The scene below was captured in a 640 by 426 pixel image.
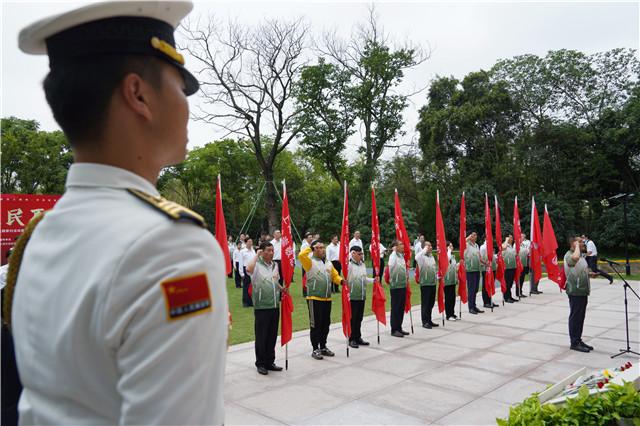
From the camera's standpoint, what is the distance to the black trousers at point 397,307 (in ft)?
32.6

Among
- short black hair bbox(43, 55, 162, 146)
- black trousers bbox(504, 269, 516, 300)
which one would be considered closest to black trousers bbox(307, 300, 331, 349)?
short black hair bbox(43, 55, 162, 146)

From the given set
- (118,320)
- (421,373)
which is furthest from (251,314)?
(118,320)

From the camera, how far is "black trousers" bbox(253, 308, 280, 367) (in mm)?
7277

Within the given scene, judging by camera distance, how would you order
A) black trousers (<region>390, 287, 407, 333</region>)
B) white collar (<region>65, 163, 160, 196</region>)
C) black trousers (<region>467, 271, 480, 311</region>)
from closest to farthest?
white collar (<region>65, 163, 160, 196</region>), black trousers (<region>390, 287, 407, 333</region>), black trousers (<region>467, 271, 480, 311</region>)

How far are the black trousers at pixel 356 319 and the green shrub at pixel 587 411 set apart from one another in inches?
214

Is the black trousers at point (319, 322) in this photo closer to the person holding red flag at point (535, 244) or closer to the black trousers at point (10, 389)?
the black trousers at point (10, 389)

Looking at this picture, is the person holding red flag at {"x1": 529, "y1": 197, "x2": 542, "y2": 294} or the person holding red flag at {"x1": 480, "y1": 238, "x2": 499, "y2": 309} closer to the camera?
the person holding red flag at {"x1": 480, "y1": 238, "x2": 499, "y2": 309}

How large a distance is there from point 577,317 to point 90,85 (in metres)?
9.39

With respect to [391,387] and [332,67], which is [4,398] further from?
[332,67]

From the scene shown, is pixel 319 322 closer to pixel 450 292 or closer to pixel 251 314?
pixel 251 314

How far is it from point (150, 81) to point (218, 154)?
124 feet

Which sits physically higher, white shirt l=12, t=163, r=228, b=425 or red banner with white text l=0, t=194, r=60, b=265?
red banner with white text l=0, t=194, r=60, b=265

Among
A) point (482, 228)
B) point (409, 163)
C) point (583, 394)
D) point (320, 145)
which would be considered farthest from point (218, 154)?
point (583, 394)

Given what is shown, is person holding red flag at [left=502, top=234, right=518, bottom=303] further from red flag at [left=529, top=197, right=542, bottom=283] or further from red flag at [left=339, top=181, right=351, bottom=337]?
red flag at [left=339, top=181, right=351, bottom=337]
